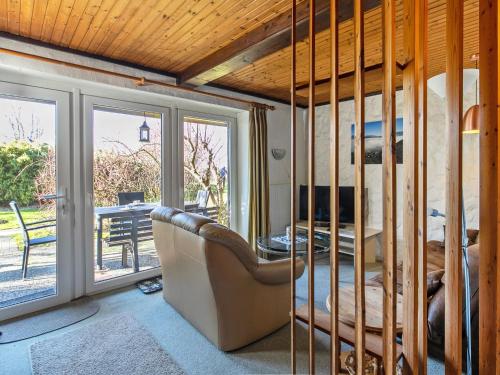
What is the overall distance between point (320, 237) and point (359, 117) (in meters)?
2.89

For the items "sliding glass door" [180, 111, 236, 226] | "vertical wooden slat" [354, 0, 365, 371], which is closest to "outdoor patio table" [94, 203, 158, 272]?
"sliding glass door" [180, 111, 236, 226]

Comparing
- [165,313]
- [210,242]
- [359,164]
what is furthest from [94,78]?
[359,164]

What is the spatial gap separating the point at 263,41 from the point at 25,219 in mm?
2631

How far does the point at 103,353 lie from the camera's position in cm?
202

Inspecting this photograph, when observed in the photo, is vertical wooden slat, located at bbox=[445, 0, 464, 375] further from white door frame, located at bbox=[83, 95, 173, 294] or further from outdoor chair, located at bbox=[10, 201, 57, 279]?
outdoor chair, located at bbox=[10, 201, 57, 279]

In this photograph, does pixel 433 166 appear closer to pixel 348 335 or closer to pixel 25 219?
pixel 348 335

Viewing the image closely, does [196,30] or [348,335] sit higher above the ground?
[196,30]

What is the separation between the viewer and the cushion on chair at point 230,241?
1.87 metres

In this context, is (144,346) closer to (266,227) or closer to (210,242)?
(210,242)

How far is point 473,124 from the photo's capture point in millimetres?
2318

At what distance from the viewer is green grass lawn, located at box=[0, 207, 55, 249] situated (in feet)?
8.23

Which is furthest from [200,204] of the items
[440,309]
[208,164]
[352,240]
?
[440,309]

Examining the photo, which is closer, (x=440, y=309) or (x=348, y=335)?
(x=348, y=335)

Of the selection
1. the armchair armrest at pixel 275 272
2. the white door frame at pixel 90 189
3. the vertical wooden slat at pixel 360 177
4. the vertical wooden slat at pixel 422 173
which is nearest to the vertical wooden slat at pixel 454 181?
the vertical wooden slat at pixel 422 173
